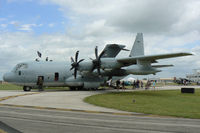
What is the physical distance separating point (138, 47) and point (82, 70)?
10.9m

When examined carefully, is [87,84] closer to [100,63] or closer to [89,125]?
[100,63]

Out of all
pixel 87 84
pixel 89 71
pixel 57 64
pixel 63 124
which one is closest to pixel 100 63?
pixel 89 71

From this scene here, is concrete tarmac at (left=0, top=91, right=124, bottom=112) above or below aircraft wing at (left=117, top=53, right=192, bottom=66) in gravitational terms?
Result: below

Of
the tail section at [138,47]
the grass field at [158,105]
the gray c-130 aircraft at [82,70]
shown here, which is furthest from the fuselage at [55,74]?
the grass field at [158,105]

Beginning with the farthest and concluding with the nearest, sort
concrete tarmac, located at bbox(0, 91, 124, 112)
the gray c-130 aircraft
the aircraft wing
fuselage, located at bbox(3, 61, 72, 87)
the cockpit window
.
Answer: the cockpit window
fuselage, located at bbox(3, 61, 72, 87)
the gray c-130 aircraft
the aircraft wing
concrete tarmac, located at bbox(0, 91, 124, 112)

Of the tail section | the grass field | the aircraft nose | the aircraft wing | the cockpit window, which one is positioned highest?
the tail section

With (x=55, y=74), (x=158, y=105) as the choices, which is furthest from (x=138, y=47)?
(x=158, y=105)

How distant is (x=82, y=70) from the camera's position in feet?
88.3

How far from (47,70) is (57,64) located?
1918mm

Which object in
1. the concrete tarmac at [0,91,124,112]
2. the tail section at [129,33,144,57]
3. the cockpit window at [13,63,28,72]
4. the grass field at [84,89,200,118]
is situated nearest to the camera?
the grass field at [84,89,200,118]

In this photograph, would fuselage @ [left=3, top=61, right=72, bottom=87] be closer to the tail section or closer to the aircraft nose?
the aircraft nose

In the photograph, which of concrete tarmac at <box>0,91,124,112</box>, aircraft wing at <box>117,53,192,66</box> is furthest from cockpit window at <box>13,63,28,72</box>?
aircraft wing at <box>117,53,192,66</box>

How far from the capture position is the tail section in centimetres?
3297

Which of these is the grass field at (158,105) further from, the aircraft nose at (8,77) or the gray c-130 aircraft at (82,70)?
the aircraft nose at (8,77)
